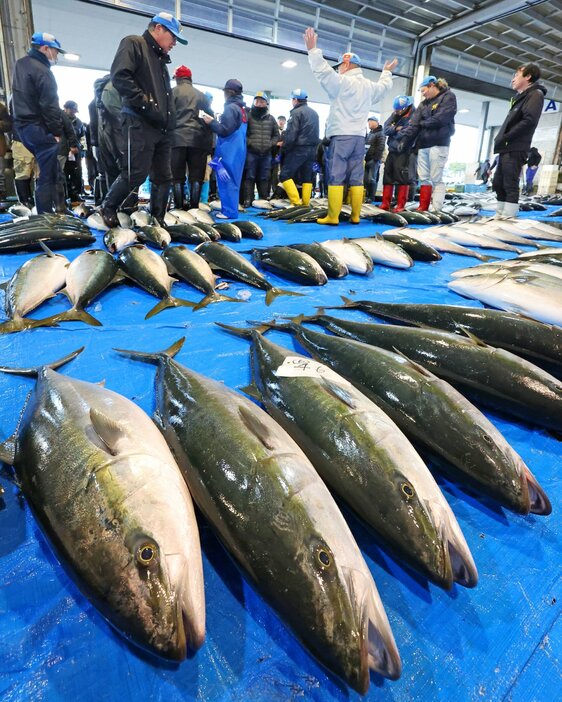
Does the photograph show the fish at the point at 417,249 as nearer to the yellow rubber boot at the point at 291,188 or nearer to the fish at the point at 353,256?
the fish at the point at 353,256

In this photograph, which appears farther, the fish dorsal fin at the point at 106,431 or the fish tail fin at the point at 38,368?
the fish tail fin at the point at 38,368

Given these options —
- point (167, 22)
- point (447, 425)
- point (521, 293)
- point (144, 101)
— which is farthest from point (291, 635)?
point (167, 22)

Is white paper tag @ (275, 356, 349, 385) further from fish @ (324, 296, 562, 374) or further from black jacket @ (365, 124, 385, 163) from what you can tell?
black jacket @ (365, 124, 385, 163)

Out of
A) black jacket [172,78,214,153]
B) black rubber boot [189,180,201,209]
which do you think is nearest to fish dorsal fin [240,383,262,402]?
black jacket [172,78,214,153]

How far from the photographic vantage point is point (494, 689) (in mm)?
935

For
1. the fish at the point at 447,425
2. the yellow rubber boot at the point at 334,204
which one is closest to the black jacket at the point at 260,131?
the yellow rubber boot at the point at 334,204

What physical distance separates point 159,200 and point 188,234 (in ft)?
5.33

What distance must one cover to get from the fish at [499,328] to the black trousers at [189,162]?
6927mm

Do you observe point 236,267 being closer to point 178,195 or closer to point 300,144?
point 178,195

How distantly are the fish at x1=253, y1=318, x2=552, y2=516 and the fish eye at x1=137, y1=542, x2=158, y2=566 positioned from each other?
80cm

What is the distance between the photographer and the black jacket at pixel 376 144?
1166 centimetres

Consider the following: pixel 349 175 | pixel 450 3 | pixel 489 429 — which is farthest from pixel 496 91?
pixel 489 429

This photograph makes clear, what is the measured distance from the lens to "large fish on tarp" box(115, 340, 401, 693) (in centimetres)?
87

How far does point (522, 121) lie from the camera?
696 centimetres
